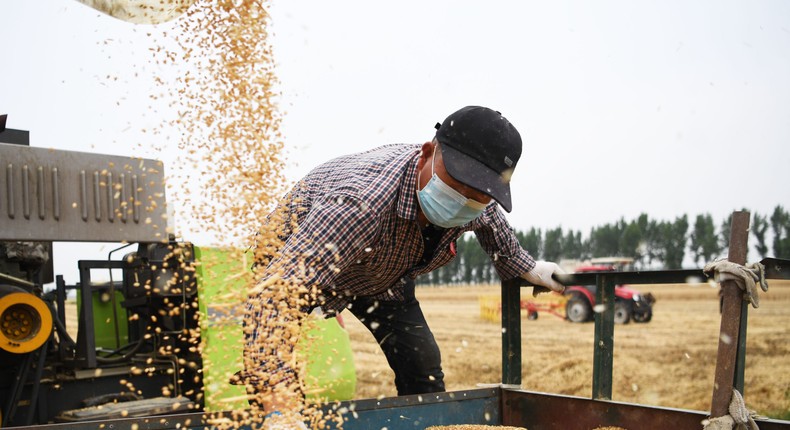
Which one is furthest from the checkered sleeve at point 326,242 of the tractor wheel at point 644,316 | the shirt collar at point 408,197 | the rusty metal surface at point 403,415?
the tractor wheel at point 644,316

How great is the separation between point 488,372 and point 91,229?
22.2 feet

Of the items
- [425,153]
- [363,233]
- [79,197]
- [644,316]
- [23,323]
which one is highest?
[425,153]

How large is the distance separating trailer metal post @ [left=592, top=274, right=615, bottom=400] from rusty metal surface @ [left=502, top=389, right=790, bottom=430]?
8 cm

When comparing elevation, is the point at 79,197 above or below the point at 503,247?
above

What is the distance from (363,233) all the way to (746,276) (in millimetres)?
1117

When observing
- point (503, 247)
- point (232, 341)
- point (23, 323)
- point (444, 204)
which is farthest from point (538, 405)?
point (23, 323)

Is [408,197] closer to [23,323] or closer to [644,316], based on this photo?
[23,323]

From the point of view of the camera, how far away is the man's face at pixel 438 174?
2.33 m

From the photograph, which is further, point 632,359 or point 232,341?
point 632,359

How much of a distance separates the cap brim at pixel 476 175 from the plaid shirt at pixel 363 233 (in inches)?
7.5

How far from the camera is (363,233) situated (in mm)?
2305

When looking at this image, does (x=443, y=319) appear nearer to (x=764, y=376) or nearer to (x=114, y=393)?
(x=764, y=376)

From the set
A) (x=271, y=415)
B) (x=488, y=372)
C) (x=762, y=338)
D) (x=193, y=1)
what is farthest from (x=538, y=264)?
(x=762, y=338)

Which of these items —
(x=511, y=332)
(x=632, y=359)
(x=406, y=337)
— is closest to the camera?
(x=511, y=332)
